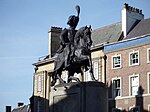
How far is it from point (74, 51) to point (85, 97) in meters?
2.83

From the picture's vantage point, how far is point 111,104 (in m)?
48.0

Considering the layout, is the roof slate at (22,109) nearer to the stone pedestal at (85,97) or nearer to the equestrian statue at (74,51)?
the equestrian statue at (74,51)

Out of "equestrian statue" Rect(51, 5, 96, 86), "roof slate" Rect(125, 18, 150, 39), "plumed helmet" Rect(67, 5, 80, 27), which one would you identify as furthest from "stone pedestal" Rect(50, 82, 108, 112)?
"roof slate" Rect(125, 18, 150, 39)

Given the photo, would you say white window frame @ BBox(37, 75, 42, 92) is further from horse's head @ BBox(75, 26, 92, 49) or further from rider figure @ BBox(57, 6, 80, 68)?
horse's head @ BBox(75, 26, 92, 49)

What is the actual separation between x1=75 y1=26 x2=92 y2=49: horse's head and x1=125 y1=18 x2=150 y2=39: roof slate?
81.4ft

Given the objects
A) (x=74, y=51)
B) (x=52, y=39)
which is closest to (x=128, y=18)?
(x=52, y=39)

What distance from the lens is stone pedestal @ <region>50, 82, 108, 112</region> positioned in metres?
21.6

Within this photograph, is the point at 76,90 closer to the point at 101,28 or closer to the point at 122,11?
the point at 122,11

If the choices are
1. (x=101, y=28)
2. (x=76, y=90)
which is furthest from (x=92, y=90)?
(x=101, y=28)

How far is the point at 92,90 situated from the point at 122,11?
29.4 m

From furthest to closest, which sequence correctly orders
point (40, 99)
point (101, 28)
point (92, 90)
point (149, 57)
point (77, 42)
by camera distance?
point (40, 99)
point (101, 28)
point (149, 57)
point (77, 42)
point (92, 90)

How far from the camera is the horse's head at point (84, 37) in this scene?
22.8 meters

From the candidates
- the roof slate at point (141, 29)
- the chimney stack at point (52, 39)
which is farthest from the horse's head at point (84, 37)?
the chimney stack at point (52, 39)

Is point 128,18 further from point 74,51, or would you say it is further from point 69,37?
point 74,51
